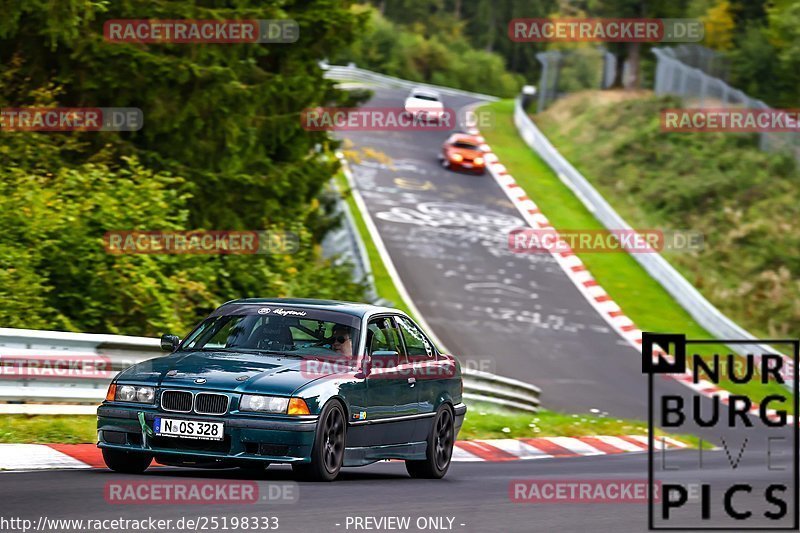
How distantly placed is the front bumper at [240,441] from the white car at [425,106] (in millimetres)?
44541

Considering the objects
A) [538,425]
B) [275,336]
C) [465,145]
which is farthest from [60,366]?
[465,145]

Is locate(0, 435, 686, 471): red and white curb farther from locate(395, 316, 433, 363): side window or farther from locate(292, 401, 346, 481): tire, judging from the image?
locate(395, 316, 433, 363): side window

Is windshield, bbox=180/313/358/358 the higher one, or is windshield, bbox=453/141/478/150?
windshield, bbox=180/313/358/358

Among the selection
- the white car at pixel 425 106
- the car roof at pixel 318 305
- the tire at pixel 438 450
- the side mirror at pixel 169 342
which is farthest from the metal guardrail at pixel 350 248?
the white car at pixel 425 106

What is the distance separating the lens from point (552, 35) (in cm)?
9275

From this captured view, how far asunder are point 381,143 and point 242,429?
4072 centimetres

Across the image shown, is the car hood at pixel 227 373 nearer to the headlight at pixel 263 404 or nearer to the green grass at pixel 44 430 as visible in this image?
the headlight at pixel 263 404

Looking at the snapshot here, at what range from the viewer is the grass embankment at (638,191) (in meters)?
33.8

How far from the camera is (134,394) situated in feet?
31.4

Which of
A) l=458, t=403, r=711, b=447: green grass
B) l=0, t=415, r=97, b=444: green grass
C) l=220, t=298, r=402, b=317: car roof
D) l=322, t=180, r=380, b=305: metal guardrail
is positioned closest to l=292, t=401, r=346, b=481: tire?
l=220, t=298, r=402, b=317: car roof

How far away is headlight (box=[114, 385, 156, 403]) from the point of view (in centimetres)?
950

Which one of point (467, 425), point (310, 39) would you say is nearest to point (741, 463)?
point (467, 425)

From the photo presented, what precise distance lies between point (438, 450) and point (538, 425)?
748 cm

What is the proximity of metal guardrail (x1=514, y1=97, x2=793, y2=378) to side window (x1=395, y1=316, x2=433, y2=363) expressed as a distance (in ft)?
55.9
